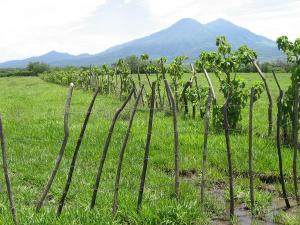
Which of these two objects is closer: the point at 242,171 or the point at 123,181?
the point at 123,181

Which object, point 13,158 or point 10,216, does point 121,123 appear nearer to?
point 13,158

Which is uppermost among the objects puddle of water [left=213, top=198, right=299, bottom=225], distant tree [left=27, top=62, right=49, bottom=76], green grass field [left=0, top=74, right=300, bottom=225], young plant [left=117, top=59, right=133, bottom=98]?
young plant [left=117, top=59, right=133, bottom=98]

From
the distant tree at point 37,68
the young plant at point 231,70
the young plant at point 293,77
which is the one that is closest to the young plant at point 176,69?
the young plant at point 231,70

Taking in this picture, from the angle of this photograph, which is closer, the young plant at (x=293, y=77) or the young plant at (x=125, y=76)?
the young plant at (x=293, y=77)

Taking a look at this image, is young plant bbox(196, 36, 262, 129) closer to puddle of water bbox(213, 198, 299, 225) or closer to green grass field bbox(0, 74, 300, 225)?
green grass field bbox(0, 74, 300, 225)

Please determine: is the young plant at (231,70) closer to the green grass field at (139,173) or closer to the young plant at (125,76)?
the green grass field at (139,173)

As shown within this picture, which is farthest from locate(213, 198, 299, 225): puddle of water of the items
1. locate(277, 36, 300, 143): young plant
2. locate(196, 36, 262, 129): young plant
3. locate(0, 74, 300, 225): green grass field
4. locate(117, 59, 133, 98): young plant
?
locate(117, 59, 133, 98): young plant

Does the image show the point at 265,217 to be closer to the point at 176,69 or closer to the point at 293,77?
the point at 293,77

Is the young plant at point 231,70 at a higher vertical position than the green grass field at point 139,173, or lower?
higher

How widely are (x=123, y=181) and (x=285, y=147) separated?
207 inches

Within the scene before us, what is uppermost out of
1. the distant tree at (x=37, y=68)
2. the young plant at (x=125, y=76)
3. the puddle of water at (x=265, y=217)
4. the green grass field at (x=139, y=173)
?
the young plant at (x=125, y=76)

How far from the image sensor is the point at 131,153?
12016 mm

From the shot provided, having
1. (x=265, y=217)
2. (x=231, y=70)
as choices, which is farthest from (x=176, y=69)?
(x=265, y=217)

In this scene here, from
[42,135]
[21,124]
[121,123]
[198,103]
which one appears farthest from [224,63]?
[21,124]
